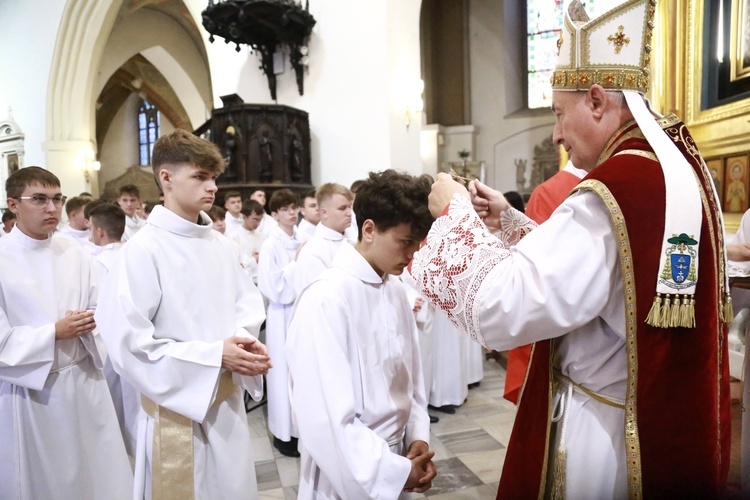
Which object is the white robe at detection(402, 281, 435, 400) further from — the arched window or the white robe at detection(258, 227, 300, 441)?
the arched window

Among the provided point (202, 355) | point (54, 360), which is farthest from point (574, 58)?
point (54, 360)

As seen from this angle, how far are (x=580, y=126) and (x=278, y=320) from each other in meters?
3.40

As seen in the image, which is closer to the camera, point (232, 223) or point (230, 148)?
point (232, 223)

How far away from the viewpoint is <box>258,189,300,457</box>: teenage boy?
13.4ft

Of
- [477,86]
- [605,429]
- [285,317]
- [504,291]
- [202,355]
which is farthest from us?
[477,86]

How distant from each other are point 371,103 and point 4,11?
11.5 metres

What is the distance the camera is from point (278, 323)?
4465 mm

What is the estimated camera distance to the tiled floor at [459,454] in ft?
11.1

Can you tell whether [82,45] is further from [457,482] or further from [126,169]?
[457,482]

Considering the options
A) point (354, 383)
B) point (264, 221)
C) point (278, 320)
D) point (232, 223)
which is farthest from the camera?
point (264, 221)

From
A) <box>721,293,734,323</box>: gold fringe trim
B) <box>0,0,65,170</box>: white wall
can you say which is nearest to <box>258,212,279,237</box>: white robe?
<box>721,293,734,323</box>: gold fringe trim

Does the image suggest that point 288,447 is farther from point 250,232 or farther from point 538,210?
point 250,232

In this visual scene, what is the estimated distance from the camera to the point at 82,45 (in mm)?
12789

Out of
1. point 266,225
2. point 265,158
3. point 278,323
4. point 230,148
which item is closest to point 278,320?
point 278,323
